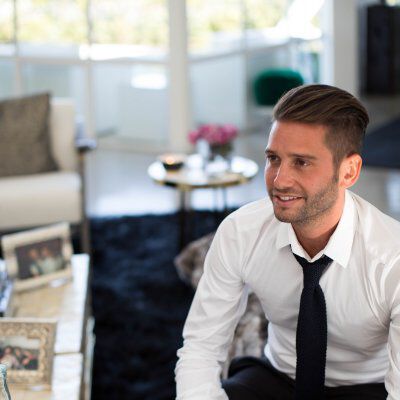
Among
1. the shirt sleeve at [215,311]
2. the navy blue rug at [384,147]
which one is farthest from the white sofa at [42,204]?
the shirt sleeve at [215,311]

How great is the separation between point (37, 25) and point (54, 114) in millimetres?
2117

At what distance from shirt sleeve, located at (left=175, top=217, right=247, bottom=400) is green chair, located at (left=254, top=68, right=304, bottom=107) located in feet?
17.0

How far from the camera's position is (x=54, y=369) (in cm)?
247

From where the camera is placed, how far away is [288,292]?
7.04ft

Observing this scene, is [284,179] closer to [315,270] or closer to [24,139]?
[315,270]

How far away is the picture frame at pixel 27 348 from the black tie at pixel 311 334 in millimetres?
717

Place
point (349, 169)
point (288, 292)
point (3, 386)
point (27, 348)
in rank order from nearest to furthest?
point (3, 386) → point (349, 169) → point (288, 292) → point (27, 348)

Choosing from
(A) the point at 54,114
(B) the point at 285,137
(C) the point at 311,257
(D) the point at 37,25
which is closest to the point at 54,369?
(C) the point at 311,257

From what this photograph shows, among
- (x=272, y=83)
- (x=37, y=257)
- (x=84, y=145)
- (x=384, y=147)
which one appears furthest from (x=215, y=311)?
(x=272, y=83)

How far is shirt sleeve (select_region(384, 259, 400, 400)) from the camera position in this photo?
190 centimetres

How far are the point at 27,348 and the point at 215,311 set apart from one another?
594 mm

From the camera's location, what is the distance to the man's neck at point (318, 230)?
2.04 meters

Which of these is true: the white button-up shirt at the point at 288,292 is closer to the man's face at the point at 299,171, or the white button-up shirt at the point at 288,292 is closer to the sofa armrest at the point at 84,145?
the man's face at the point at 299,171

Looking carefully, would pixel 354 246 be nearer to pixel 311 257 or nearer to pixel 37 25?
pixel 311 257
